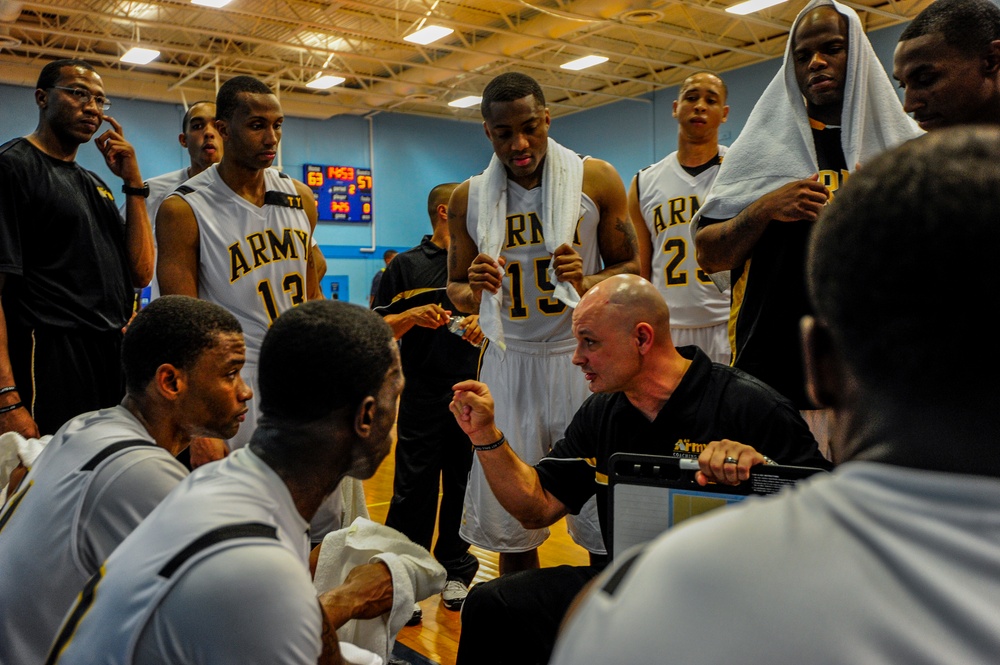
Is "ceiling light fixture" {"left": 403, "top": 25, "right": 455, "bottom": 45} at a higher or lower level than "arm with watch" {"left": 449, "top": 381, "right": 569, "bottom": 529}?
higher

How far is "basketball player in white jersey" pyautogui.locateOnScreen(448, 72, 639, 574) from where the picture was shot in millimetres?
3363

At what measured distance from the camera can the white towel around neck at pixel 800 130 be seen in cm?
255

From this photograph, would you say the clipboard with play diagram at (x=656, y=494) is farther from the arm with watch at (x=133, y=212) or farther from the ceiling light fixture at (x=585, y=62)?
the ceiling light fixture at (x=585, y=62)

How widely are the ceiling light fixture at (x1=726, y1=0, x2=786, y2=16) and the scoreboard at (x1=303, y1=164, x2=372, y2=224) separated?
839cm

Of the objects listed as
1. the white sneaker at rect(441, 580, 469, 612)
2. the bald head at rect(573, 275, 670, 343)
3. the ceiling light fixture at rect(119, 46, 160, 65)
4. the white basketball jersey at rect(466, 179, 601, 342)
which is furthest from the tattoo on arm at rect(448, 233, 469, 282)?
the ceiling light fixture at rect(119, 46, 160, 65)

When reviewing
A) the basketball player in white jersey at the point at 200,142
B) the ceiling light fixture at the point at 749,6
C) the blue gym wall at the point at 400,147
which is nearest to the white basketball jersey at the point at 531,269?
the basketball player in white jersey at the point at 200,142

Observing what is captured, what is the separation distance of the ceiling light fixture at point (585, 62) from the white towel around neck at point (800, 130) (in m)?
11.9

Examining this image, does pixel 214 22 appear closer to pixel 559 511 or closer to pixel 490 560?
pixel 490 560

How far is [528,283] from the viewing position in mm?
3521

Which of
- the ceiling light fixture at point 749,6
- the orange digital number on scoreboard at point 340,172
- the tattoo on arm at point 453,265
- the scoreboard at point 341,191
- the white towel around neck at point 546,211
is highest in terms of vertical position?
the ceiling light fixture at point 749,6

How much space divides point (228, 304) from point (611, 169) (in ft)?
5.42

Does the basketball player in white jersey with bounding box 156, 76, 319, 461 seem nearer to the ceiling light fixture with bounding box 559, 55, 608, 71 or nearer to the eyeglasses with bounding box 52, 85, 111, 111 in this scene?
the eyeglasses with bounding box 52, 85, 111, 111

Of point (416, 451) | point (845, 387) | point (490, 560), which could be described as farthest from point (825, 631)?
point (490, 560)

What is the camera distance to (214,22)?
43.6ft
